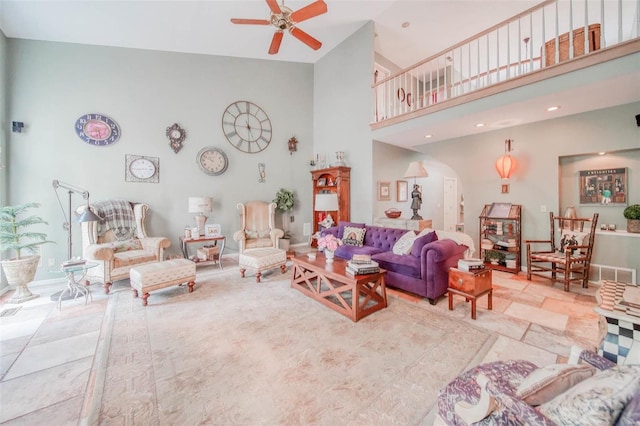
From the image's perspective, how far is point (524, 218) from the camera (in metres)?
4.44

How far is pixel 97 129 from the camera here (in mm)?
4262

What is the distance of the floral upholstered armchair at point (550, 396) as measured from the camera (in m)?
0.74

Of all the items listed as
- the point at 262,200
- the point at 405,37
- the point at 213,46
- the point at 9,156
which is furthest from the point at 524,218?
the point at 9,156

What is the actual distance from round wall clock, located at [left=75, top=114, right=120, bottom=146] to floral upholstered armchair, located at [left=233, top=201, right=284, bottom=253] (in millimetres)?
2427

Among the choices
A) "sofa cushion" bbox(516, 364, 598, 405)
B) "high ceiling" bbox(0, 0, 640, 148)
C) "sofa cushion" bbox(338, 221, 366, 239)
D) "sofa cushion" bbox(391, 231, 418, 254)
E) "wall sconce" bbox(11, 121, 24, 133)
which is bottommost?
"sofa cushion" bbox(516, 364, 598, 405)

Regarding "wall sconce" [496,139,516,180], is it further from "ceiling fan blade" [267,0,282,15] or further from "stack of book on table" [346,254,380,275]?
"ceiling fan blade" [267,0,282,15]

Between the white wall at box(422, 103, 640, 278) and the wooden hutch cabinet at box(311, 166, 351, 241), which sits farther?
the wooden hutch cabinet at box(311, 166, 351, 241)

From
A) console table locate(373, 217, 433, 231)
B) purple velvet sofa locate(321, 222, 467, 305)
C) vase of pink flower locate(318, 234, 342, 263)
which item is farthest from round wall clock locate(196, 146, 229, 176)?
purple velvet sofa locate(321, 222, 467, 305)

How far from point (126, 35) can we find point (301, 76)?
11.4ft

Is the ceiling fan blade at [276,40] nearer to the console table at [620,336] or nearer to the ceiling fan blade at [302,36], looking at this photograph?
the ceiling fan blade at [302,36]

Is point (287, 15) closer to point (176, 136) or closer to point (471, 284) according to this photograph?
point (176, 136)

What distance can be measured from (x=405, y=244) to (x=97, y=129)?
214 inches

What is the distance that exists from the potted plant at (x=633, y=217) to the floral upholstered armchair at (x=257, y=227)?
17.2 ft

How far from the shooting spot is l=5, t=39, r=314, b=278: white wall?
3.88 metres
